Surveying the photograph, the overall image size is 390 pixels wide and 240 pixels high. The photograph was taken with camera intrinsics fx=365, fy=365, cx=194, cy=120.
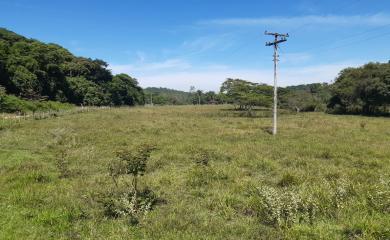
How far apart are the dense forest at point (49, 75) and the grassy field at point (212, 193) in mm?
43497

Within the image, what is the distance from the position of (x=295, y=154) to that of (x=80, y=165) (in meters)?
10.8

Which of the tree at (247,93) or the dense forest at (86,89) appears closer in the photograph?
the dense forest at (86,89)

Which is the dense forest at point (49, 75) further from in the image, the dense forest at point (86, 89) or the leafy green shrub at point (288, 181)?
the leafy green shrub at point (288, 181)

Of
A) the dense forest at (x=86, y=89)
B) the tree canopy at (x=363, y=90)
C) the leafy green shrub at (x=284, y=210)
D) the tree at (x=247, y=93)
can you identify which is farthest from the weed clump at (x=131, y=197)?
the tree canopy at (x=363, y=90)

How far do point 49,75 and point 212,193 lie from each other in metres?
67.4

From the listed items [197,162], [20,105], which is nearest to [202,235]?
[197,162]

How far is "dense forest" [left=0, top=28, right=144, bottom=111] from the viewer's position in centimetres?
6047

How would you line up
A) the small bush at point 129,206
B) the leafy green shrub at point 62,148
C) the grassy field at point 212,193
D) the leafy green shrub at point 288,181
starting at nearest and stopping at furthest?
the grassy field at point 212,193, the small bush at point 129,206, the leafy green shrub at point 288,181, the leafy green shrub at point 62,148

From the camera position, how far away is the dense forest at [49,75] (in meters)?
60.5

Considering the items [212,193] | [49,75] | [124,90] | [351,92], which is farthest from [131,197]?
[124,90]

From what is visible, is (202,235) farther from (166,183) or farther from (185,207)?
(166,183)

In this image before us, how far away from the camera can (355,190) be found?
11023 millimetres

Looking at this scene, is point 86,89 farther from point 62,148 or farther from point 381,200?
point 381,200

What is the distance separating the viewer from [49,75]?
71.4m
